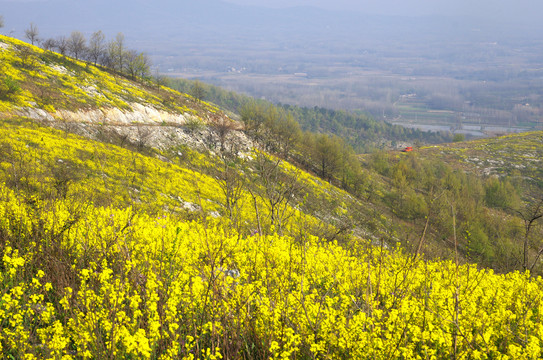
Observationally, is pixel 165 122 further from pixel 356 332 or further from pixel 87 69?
pixel 356 332

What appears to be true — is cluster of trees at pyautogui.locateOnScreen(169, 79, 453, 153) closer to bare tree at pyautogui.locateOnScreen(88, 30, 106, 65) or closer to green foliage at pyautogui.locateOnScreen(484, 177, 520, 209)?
bare tree at pyautogui.locateOnScreen(88, 30, 106, 65)

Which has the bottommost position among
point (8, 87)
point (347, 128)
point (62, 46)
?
point (347, 128)

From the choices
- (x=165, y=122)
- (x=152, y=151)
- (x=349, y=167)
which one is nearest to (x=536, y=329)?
(x=152, y=151)

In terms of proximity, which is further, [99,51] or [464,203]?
[99,51]

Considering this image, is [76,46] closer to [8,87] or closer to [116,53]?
[116,53]

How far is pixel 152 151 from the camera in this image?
1335 inches

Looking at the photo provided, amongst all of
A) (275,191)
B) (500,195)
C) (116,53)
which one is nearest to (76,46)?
(116,53)

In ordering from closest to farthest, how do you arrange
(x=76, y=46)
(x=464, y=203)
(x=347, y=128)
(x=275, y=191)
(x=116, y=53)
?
(x=275, y=191)
(x=464, y=203)
(x=76, y=46)
(x=116, y=53)
(x=347, y=128)

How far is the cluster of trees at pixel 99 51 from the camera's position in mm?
56188

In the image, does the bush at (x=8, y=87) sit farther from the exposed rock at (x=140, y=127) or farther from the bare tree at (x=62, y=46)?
the bare tree at (x=62, y=46)

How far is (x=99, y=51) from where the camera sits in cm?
6175

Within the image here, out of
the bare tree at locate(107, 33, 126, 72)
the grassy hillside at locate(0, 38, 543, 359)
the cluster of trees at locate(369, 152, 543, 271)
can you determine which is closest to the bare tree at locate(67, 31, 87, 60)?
the bare tree at locate(107, 33, 126, 72)

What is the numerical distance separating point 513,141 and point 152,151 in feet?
368

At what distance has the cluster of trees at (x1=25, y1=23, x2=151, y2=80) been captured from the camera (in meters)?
56.2
